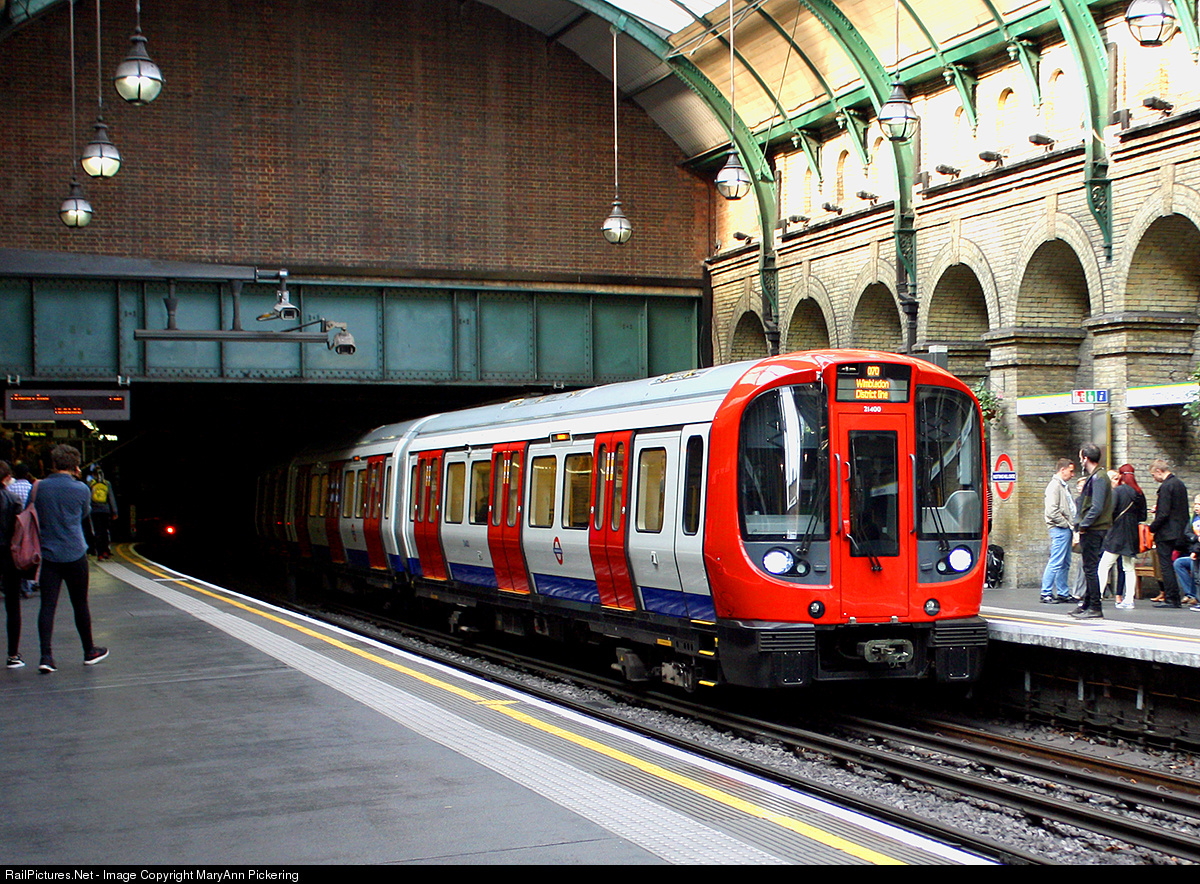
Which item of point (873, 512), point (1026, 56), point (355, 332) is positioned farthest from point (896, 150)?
point (873, 512)

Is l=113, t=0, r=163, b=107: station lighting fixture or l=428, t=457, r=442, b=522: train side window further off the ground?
l=113, t=0, r=163, b=107: station lighting fixture

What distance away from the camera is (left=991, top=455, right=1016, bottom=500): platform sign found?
62.7 feet

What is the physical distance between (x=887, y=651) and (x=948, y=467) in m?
1.69

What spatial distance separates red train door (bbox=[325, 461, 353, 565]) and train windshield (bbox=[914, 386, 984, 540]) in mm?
13558

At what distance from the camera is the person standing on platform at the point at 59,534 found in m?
10.0

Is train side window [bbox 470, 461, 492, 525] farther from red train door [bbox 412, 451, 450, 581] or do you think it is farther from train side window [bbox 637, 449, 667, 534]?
train side window [bbox 637, 449, 667, 534]

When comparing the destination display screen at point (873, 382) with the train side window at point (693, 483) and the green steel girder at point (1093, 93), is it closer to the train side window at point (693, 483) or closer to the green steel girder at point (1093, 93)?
the train side window at point (693, 483)

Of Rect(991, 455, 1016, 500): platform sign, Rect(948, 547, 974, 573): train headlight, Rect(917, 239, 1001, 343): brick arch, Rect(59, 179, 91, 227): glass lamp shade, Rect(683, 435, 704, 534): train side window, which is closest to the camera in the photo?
Rect(683, 435, 704, 534): train side window

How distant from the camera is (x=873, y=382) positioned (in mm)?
10758

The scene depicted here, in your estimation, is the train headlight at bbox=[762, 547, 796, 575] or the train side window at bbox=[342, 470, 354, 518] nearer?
the train headlight at bbox=[762, 547, 796, 575]

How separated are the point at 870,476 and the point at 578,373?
17.9m

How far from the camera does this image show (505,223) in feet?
92.5

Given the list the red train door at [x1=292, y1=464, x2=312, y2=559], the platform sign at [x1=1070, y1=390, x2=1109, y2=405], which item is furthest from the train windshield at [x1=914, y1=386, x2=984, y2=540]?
the red train door at [x1=292, y1=464, x2=312, y2=559]

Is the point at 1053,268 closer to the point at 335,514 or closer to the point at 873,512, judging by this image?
the point at 873,512
